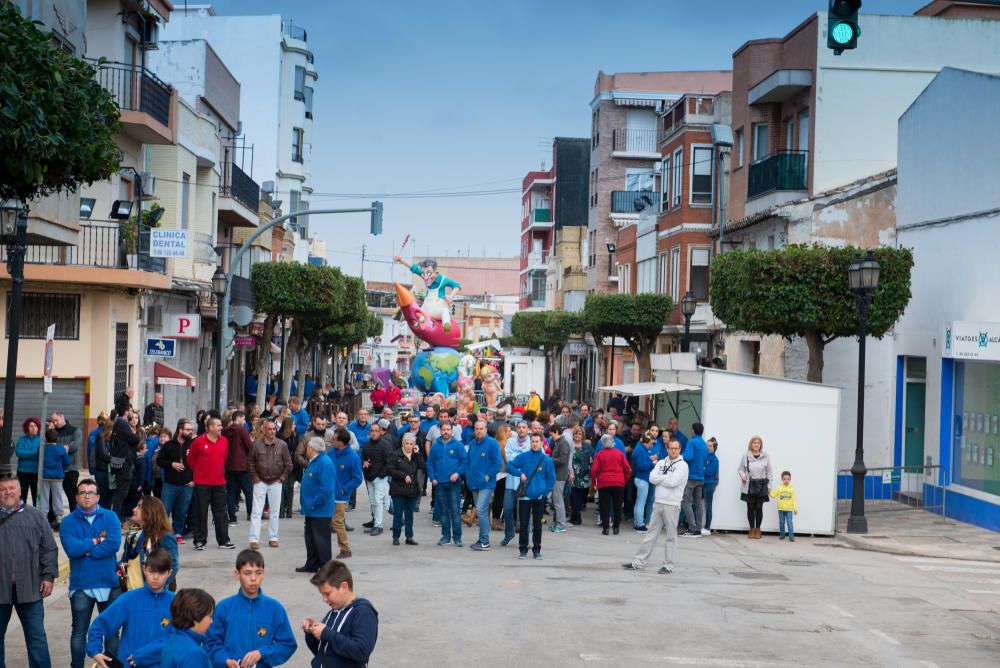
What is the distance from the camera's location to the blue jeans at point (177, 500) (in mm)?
17312

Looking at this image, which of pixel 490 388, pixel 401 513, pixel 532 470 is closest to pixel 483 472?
pixel 532 470

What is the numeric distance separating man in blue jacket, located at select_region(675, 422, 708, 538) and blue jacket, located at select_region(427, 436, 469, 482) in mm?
3929

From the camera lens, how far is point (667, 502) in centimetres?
1605

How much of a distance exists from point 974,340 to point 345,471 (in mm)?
11342

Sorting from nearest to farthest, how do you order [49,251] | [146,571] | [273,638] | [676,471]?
[273,638], [146,571], [676,471], [49,251]

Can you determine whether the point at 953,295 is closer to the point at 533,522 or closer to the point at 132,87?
the point at 533,522

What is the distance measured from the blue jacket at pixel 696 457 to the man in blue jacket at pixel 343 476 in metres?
5.56

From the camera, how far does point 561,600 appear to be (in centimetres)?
1392

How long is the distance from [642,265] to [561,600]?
3400cm

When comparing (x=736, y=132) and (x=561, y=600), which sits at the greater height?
(x=736, y=132)

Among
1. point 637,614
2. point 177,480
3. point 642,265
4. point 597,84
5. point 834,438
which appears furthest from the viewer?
point 597,84

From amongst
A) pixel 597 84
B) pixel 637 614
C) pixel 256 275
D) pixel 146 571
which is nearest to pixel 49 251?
pixel 256 275

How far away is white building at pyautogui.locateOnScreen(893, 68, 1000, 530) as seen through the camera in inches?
877

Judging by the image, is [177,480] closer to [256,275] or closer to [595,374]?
[256,275]
